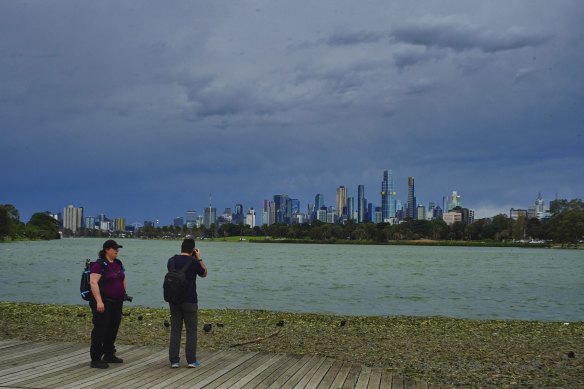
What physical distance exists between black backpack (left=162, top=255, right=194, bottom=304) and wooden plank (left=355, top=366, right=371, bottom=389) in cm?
320

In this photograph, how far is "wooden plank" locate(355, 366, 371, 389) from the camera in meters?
10.0

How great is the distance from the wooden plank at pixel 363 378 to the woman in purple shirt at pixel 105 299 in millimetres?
4234

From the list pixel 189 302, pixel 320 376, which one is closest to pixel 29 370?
pixel 189 302

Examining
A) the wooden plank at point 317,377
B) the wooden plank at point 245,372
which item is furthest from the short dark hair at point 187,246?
the wooden plank at point 317,377

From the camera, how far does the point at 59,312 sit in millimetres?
23109

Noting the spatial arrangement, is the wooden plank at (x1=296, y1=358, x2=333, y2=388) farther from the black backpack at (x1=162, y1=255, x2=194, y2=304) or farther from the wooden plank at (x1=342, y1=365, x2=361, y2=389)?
the black backpack at (x1=162, y1=255, x2=194, y2=304)

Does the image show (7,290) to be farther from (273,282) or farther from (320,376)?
(320,376)

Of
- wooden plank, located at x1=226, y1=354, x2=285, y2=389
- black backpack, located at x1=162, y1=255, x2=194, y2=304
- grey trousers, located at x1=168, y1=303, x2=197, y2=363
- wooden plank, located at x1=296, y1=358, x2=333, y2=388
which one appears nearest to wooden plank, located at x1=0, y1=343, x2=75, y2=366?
grey trousers, located at x1=168, y1=303, x2=197, y2=363

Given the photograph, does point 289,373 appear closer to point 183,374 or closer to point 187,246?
point 183,374

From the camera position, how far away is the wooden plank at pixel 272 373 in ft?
32.4

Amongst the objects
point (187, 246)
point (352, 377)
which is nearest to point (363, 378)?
point (352, 377)

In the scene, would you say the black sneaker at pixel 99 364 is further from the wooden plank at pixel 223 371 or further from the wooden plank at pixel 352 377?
the wooden plank at pixel 352 377

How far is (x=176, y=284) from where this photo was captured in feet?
34.3

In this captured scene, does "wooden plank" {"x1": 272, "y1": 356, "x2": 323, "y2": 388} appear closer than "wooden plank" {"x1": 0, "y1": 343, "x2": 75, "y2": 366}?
Yes
